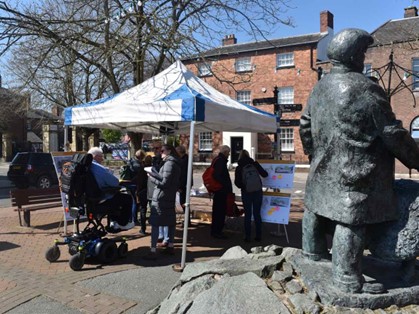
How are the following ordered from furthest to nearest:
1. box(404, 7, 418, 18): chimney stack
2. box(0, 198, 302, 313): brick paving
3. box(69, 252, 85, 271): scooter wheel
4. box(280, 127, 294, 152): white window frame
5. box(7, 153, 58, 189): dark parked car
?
box(280, 127, 294, 152): white window frame, box(404, 7, 418, 18): chimney stack, box(7, 153, 58, 189): dark parked car, box(69, 252, 85, 271): scooter wheel, box(0, 198, 302, 313): brick paving

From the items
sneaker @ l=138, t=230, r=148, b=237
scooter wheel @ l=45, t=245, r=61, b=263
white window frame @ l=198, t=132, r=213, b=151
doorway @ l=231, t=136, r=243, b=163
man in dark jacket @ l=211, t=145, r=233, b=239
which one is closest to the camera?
scooter wheel @ l=45, t=245, r=61, b=263

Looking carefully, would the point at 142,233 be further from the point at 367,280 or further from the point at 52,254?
the point at 367,280

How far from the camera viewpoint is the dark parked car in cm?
1794

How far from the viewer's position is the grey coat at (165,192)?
Answer: 20.2ft

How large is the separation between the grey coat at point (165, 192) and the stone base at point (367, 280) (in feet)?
9.14

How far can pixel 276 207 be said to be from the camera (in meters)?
7.37

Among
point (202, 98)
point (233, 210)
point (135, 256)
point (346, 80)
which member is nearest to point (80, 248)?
point (135, 256)

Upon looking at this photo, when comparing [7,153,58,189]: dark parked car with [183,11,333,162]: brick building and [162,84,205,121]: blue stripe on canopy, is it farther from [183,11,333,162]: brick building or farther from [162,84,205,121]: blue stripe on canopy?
[162,84,205,121]: blue stripe on canopy

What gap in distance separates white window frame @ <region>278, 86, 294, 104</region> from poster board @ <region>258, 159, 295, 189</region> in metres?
23.7

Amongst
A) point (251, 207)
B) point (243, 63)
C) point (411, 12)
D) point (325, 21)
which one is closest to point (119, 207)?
point (251, 207)

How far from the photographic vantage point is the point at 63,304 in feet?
14.4

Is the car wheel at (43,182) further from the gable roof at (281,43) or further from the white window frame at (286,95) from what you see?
the white window frame at (286,95)

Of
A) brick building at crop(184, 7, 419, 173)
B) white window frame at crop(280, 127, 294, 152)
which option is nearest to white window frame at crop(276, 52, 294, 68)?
brick building at crop(184, 7, 419, 173)

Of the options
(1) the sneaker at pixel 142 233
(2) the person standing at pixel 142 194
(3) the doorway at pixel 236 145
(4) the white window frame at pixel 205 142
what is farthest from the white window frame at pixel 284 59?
(1) the sneaker at pixel 142 233
